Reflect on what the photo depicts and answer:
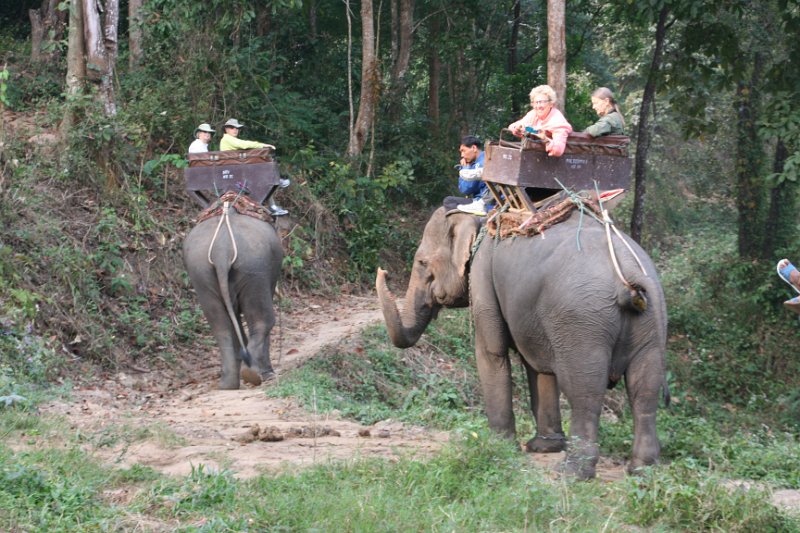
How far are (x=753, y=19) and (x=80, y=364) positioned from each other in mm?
10753

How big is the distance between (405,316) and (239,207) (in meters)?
2.76

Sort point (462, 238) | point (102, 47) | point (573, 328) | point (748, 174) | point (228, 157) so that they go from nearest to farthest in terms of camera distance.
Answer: point (573, 328) < point (462, 238) < point (228, 157) < point (102, 47) < point (748, 174)

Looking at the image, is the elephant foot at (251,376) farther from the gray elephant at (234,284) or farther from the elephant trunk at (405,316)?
the elephant trunk at (405,316)

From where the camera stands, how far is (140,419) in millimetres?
7727

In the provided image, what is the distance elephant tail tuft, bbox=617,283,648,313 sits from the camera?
20.7ft

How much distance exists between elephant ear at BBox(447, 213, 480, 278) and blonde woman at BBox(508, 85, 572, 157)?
80 centimetres

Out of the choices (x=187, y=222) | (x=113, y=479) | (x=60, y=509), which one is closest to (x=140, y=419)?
(x=113, y=479)

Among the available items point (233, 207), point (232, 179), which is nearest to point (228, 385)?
point (233, 207)

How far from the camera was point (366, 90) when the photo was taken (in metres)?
18.0

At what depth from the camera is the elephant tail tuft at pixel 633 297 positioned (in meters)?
6.32

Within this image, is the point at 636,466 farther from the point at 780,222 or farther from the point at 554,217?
the point at 780,222

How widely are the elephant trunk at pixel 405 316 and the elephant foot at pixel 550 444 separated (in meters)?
1.22

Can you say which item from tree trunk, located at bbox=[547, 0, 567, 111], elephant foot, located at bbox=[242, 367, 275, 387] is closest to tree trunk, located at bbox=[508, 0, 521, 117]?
tree trunk, located at bbox=[547, 0, 567, 111]

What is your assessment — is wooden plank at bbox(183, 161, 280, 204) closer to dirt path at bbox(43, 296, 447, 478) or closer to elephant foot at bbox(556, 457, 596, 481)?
dirt path at bbox(43, 296, 447, 478)
